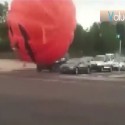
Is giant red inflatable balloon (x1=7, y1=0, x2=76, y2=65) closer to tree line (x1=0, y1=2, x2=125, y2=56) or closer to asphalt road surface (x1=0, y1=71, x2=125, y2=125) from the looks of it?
asphalt road surface (x1=0, y1=71, x2=125, y2=125)

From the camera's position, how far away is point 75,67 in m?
39.6

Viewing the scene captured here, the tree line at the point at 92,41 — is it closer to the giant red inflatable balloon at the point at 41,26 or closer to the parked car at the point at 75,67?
the parked car at the point at 75,67

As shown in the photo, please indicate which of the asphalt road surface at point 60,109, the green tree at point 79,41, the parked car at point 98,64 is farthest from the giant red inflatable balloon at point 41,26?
the green tree at point 79,41

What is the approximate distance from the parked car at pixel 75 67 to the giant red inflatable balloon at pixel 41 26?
11.5ft

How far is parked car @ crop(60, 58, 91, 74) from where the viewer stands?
3934 centimetres

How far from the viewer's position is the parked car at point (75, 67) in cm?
3934

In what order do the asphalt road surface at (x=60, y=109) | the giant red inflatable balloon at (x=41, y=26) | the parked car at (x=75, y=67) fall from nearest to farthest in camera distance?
the asphalt road surface at (x=60, y=109)
the giant red inflatable balloon at (x=41, y=26)
the parked car at (x=75, y=67)

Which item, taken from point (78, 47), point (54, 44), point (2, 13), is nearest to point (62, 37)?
point (54, 44)

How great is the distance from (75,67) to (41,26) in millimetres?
6003

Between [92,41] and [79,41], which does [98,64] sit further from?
[92,41]

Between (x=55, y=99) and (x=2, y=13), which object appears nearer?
(x=55, y=99)

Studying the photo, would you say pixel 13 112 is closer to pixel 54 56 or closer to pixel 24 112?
pixel 24 112

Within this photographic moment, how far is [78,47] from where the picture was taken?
67562mm

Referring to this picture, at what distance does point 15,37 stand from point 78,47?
32.3 metres
